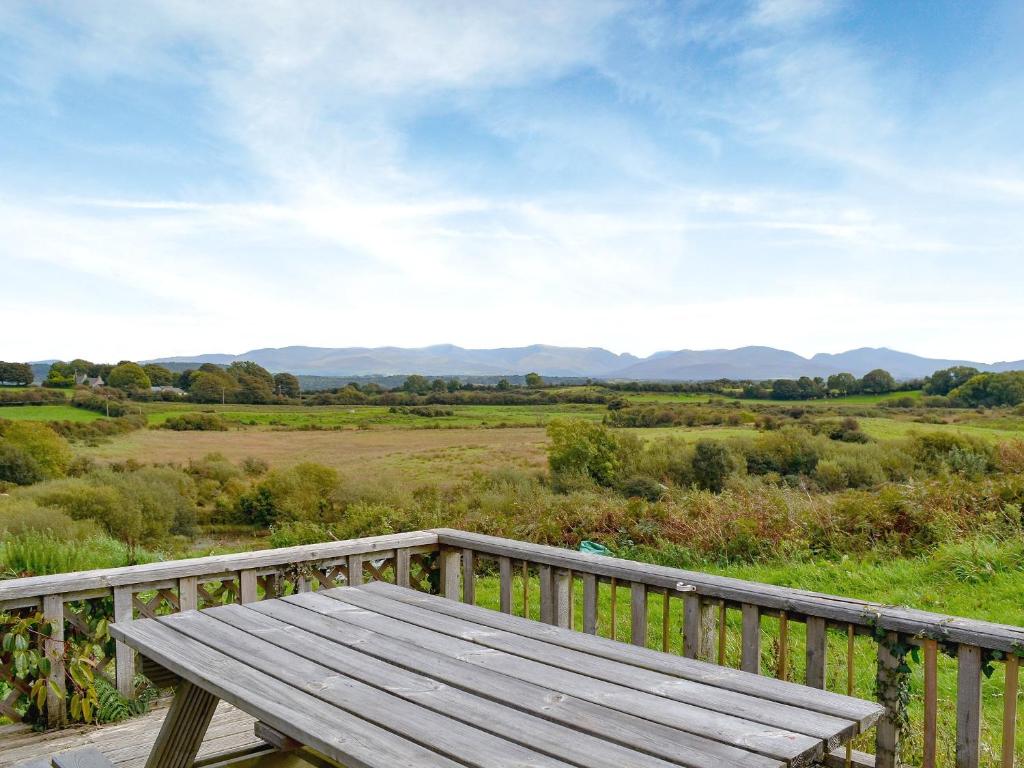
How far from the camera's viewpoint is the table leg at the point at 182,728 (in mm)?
2057

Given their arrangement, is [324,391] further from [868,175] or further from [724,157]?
[868,175]

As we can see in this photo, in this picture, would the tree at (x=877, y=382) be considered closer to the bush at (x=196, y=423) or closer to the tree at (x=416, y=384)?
the tree at (x=416, y=384)

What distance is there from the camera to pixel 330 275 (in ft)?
43.4

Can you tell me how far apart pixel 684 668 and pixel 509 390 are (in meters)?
20.5

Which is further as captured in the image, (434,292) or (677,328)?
(677,328)

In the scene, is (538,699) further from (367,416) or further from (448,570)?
(367,416)

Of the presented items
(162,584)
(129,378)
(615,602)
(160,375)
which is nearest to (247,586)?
(162,584)

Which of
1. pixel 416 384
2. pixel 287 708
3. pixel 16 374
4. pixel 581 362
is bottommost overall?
pixel 287 708

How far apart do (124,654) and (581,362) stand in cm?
3587

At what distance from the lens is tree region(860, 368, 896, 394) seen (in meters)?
21.1

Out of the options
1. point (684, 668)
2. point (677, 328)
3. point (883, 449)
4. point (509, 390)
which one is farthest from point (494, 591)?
point (509, 390)

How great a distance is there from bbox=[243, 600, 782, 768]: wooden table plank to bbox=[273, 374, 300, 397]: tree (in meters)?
15.6

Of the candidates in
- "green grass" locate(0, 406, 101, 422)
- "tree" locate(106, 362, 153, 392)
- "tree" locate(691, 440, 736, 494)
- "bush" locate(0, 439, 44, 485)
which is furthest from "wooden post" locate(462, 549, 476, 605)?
"green grass" locate(0, 406, 101, 422)

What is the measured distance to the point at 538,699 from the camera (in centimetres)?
150
